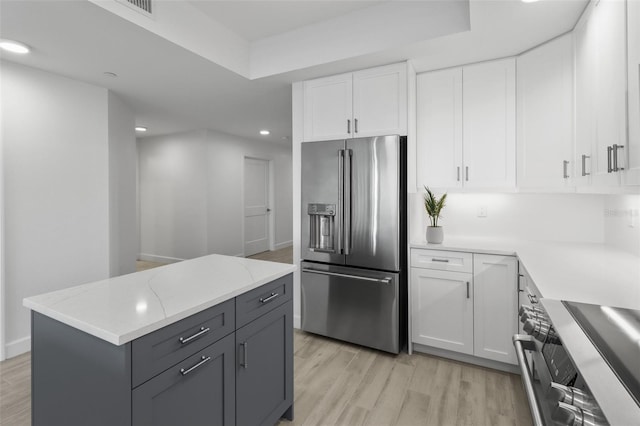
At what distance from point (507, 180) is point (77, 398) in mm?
2938

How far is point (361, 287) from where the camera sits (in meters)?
2.68

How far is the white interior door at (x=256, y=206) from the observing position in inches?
264

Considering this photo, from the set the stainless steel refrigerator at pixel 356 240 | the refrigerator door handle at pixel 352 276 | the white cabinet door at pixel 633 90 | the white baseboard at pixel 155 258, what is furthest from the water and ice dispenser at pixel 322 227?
the white baseboard at pixel 155 258

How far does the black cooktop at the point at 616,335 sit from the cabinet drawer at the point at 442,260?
→ 1.25 meters

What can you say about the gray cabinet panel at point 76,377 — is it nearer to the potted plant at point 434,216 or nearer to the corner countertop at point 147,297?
the corner countertop at point 147,297

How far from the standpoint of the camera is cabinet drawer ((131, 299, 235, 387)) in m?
Answer: 1.05

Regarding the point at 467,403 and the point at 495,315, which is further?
the point at 495,315

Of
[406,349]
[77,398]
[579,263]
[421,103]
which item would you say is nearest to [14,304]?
[77,398]

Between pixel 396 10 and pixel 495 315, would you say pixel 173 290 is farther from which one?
pixel 396 10

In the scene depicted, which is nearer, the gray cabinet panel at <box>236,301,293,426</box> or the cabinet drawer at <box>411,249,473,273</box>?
the gray cabinet panel at <box>236,301,293,426</box>

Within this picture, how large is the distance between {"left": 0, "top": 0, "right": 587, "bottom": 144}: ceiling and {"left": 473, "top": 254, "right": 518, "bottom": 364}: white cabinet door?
1.59 m

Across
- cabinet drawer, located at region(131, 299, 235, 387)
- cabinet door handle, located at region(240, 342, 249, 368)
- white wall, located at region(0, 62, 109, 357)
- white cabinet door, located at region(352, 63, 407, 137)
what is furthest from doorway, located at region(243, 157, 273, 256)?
cabinet drawer, located at region(131, 299, 235, 387)

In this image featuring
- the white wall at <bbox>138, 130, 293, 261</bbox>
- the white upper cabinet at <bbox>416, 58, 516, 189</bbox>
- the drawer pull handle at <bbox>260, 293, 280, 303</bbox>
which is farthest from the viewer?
the white wall at <bbox>138, 130, 293, 261</bbox>

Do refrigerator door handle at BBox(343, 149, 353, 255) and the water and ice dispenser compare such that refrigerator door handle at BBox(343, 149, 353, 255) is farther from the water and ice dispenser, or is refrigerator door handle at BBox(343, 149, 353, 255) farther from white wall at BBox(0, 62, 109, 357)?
white wall at BBox(0, 62, 109, 357)
